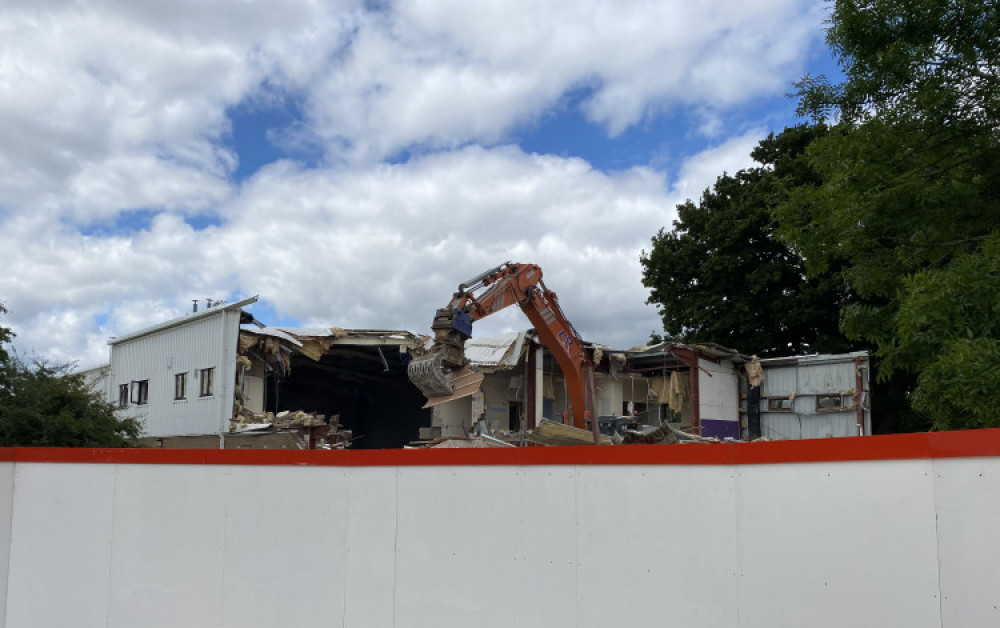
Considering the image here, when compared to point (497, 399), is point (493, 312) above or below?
above

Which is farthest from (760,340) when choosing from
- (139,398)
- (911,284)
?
(911,284)

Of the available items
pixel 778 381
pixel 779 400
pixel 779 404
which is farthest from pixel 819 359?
pixel 779 404

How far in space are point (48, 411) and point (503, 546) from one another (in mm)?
12550

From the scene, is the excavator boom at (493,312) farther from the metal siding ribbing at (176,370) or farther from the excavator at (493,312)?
the metal siding ribbing at (176,370)

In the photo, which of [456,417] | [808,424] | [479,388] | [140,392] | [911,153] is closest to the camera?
[911,153]

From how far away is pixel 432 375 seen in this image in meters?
14.4

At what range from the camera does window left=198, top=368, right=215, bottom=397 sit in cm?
2419

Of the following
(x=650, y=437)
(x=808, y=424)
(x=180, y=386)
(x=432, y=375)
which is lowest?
(x=650, y=437)

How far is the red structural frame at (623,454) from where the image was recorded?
4.26 meters

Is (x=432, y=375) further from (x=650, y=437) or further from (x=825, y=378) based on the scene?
(x=825, y=378)

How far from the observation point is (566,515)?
19.2 ft

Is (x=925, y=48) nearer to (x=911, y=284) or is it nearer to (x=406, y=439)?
(x=911, y=284)

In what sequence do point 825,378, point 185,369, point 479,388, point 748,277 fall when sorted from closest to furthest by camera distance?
point 479,388 → point 825,378 → point 185,369 → point 748,277

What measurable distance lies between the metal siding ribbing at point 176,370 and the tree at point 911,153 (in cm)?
1785
